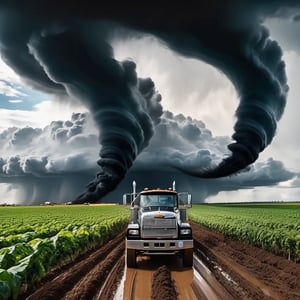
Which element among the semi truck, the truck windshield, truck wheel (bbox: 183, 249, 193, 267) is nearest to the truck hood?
the semi truck

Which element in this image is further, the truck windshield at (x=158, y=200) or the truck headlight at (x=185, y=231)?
the truck windshield at (x=158, y=200)

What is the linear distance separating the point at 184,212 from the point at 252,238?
891cm

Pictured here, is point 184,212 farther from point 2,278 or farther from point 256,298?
point 2,278

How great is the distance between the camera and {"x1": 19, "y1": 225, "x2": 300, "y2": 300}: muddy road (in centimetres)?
1210

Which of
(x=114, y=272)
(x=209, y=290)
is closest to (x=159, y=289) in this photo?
(x=209, y=290)

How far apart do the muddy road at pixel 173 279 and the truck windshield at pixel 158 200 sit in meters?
2.55

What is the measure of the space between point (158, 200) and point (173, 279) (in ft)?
15.3

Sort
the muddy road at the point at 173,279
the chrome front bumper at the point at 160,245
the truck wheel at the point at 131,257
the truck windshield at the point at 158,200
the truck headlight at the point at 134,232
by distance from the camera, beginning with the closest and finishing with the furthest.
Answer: the muddy road at the point at 173,279 → the chrome front bumper at the point at 160,245 → the truck wheel at the point at 131,257 → the truck headlight at the point at 134,232 → the truck windshield at the point at 158,200

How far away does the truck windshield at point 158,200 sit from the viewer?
728 inches

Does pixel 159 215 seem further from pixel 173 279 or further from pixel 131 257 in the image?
pixel 173 279

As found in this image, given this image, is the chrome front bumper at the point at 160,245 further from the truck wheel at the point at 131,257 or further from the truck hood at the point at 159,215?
the truck hood at the point at 159,215

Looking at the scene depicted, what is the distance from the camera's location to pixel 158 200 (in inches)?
731

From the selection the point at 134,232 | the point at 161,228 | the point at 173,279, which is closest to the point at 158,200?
the point at 161,228

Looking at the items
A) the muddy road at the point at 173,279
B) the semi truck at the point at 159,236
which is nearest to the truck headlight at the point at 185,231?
the semi truck at the point at 159,236
